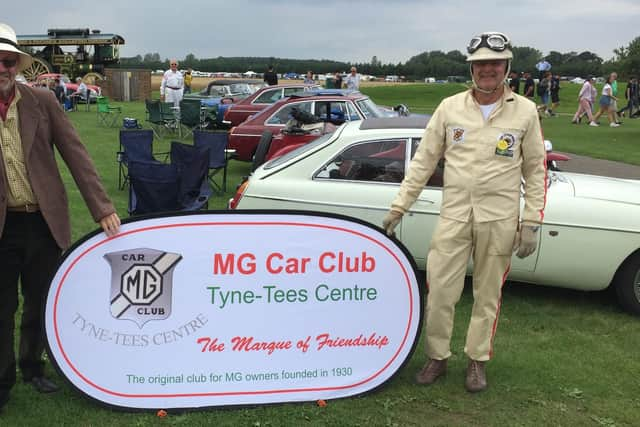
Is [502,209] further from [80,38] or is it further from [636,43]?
[80,38]

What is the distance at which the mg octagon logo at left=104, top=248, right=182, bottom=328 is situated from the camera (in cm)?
327

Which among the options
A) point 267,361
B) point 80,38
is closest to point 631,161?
point 267,361

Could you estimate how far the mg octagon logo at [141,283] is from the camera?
3273mm

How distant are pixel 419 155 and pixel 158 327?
5.66ft

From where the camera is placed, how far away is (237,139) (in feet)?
39.6

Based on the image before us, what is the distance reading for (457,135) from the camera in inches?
138

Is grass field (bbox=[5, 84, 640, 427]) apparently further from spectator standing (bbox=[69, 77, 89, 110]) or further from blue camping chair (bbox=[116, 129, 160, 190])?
spectator standing (bbox=[69, 77, 89, 110])

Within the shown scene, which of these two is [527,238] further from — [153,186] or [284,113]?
[284,113]

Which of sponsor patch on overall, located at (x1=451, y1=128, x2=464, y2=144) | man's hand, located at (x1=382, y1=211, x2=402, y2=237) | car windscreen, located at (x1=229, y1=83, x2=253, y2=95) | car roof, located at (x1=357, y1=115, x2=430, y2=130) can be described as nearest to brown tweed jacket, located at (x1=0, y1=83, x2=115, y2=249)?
man's hand, located at (x1=382, y1=211, x2=402, y2=237)

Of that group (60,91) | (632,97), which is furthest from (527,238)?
(632,97)

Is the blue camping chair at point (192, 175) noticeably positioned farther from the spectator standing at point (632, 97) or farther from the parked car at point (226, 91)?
the spectator standing at point (632, 97)

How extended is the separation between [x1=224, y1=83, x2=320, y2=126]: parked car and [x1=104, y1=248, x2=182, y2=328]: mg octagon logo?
1307cm

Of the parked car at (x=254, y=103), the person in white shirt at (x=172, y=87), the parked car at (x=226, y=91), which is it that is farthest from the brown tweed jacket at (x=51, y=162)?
the parked car at (x=226, y=91)

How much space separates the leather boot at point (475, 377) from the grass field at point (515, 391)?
0.04m
